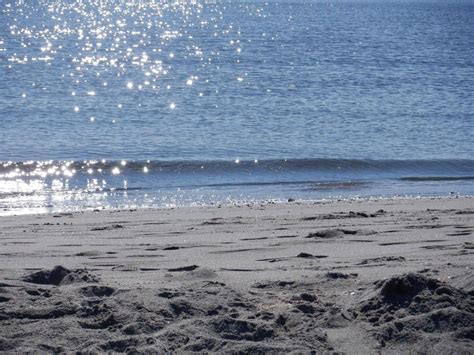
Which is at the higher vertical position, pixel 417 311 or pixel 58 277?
pixel 58 277

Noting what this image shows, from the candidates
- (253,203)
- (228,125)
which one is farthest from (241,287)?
(228,125)

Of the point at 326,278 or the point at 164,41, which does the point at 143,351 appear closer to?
the point at 326,278

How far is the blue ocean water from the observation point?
1350 cm

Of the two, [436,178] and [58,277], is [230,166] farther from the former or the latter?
[58,277]

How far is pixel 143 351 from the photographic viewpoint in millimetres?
4270

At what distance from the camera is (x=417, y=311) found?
15.6 feet

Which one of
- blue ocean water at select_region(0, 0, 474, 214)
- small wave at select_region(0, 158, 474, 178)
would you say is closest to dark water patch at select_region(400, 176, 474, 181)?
blue ocean water at select_region(0, 0, 474, 214)

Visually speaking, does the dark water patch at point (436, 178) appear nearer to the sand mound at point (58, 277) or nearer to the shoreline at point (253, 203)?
the shoreline at point (253, 203)

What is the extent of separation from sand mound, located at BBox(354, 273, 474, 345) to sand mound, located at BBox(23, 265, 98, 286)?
6.42 feet

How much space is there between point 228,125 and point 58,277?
14.0 metres

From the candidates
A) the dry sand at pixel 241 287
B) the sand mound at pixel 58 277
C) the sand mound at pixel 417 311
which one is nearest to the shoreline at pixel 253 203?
the dry sand at pixel 241 287

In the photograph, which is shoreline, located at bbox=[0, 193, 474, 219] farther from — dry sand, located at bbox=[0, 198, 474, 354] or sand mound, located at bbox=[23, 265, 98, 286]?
sand mound, located at bbox=[23, 265, 98, 286]

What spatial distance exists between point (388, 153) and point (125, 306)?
12461 millimetres

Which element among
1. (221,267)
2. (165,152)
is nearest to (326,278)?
(221,267)
